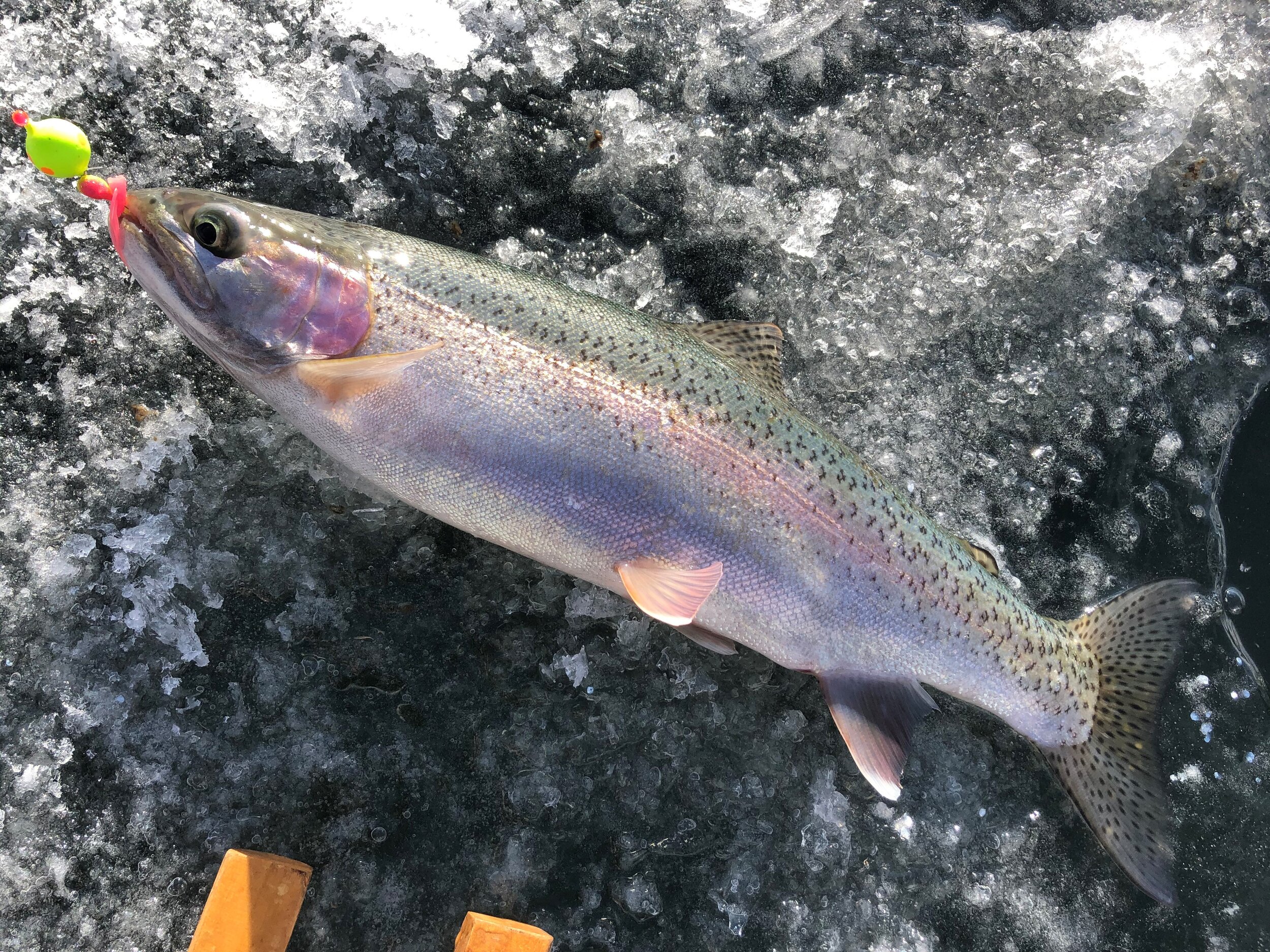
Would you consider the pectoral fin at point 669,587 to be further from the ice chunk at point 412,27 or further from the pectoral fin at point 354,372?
the ice chunk at point 412,27

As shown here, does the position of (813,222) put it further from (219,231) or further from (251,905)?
(251,905)

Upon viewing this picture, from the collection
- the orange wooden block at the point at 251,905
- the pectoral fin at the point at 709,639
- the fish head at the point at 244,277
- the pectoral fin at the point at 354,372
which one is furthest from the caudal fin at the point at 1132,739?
the fish head at the point at 244,277

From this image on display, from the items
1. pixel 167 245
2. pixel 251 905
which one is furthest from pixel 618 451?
pixel 251 905

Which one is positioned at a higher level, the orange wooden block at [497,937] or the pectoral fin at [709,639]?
the pectoral fin at [709,639]

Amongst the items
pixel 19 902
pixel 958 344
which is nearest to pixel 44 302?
pixel 19 902

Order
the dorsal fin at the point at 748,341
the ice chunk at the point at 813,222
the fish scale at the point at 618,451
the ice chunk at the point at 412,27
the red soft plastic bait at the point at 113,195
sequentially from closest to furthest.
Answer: the red soft plastic bait at the point at 113,195 → the fish scale at the point at 618,451 → the dorsal fin at the point at 748,341 → the ice chunk at the point at 412,27 → the ice chunk at the point at 813,222

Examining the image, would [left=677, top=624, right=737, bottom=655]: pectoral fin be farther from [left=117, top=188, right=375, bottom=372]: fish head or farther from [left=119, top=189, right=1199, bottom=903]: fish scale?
[left=117, top=188, right=375, bottom=372]: fish head
